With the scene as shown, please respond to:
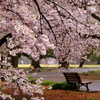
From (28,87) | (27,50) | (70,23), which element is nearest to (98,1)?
(70,23)

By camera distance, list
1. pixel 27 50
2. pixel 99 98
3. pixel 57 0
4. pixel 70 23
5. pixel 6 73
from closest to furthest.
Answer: pixel 27 50, pixel 6 73, pixel 99 98, pixel 70 23, pixel 57 0

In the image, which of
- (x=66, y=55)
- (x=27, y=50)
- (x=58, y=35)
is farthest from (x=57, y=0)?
(x=27, y=50)

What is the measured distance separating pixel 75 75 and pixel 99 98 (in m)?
2.14

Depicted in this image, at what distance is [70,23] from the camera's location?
34.6 feet

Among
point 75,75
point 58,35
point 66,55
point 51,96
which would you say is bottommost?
point 51,96

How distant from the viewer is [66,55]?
942 cm

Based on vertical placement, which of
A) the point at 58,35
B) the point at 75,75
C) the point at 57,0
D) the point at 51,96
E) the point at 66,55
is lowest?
the point at 51,96

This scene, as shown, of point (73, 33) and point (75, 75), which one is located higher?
point (73, 33)

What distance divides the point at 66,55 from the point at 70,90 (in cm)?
252

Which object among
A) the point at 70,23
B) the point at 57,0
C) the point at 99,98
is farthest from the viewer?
the point at 57,0

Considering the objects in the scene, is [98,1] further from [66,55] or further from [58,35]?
[66,55]

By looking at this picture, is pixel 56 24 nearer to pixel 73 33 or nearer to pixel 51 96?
pixel 73 33

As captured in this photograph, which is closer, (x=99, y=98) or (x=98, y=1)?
(x=99, y=98)

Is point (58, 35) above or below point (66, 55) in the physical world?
above
